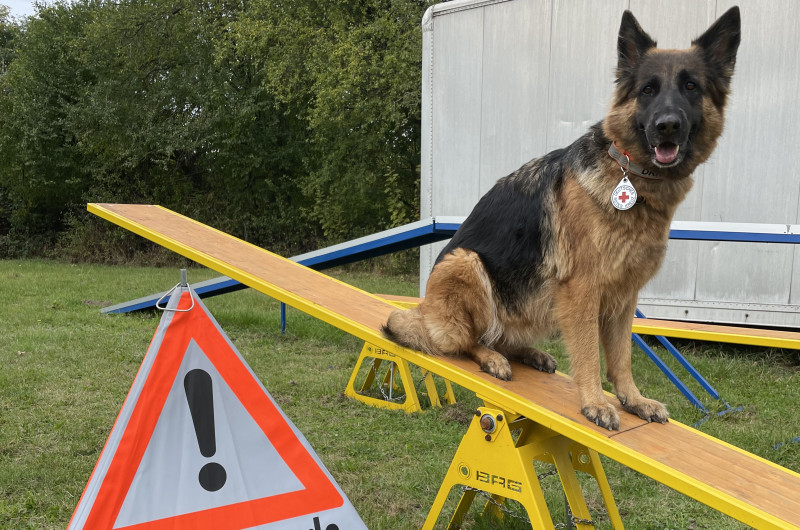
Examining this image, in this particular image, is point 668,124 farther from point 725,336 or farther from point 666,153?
point 725,336

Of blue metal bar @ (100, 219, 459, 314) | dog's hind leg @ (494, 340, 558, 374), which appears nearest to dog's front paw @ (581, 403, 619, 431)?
dog's hind leg @ (494, 340, 558, 374)

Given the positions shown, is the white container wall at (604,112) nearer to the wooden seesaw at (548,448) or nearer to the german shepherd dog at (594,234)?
the german shepherd dog at (594,234)

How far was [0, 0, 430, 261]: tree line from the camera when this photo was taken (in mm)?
15414

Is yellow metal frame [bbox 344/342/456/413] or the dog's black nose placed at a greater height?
the dog's black nose

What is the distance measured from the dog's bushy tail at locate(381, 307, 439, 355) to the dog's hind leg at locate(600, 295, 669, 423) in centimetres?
76

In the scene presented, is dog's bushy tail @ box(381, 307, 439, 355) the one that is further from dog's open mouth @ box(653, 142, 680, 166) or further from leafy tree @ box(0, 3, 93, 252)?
leafy tree @ box(0, 3, 93, 252)

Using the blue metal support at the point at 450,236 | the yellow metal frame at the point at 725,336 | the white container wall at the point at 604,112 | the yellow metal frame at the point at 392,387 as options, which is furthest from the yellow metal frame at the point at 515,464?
the white container wall at the point at 604,112

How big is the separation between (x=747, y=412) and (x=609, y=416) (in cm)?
325

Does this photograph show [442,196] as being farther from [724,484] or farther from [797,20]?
[724,484]

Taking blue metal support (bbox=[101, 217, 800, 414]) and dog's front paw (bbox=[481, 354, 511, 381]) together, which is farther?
blue metal support (bbox=[101, 217, 800, 414])

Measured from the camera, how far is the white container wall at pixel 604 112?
19.7 ft

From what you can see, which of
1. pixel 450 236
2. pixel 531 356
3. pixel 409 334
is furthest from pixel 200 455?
pixel 450 236

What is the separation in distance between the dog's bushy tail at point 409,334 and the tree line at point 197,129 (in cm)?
1198

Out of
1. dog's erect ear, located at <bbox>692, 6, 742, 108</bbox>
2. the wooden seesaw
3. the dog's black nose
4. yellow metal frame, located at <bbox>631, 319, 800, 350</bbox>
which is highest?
dog's erect ear, located at <bbox>692, 6, 742, 108</bbox>
